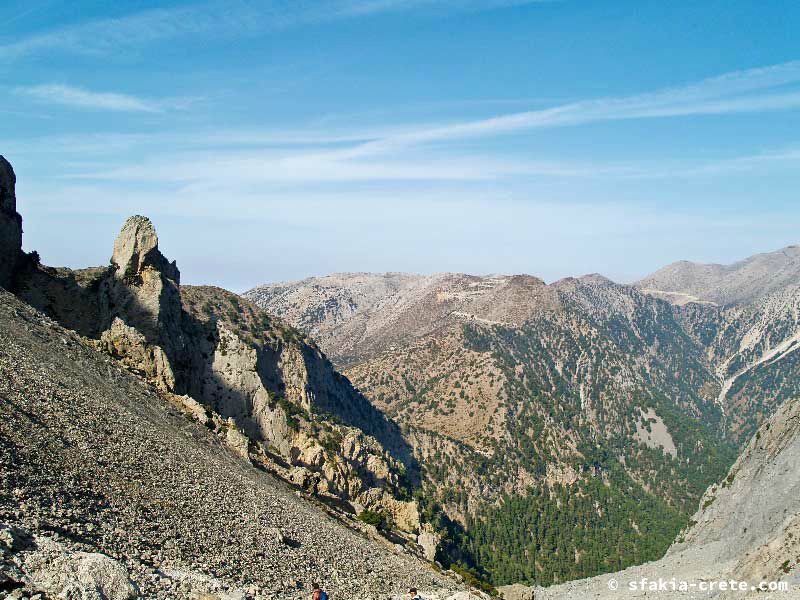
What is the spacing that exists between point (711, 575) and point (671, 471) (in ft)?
433

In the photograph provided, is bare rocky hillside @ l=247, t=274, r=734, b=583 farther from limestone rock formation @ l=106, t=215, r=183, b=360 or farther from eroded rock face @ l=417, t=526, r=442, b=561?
limestone rock formation @ l=106, t=215, r=183, b=360

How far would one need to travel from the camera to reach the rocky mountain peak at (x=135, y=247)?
50.0 m

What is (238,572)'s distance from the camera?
2355 cm

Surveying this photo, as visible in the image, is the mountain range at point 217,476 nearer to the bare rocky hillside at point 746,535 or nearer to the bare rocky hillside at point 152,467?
the bare rocky hillside at point 152,467

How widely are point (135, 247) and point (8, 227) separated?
916 centimetres

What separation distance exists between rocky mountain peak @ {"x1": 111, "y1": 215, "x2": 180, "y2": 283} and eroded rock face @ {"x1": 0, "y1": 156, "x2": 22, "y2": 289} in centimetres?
724

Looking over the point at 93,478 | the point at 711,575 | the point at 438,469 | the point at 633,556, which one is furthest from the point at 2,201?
the point at 633,556

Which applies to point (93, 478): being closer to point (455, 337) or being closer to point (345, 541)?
point (345, 541)

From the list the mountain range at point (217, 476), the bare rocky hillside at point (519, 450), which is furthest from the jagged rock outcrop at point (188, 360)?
the bare rocky hillside at point (519, 450)

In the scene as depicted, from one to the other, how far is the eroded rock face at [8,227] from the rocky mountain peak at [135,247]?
7.24m

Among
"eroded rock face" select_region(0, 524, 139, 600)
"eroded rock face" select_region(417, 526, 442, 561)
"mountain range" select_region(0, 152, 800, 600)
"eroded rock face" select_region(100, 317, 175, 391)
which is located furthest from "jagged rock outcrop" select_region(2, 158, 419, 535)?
"eroded rock face" select_region(0, 524, 139, 600)

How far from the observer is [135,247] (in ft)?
167

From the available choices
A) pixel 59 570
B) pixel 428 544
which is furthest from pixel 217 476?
pixel 428 544

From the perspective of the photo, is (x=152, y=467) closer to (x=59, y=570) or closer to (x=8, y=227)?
(x=59, y=570)
